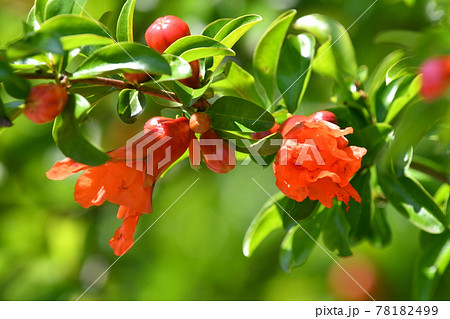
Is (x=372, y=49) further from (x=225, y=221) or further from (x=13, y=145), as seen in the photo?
(x=13, y=145)

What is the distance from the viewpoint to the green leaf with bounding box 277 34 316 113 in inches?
53.2

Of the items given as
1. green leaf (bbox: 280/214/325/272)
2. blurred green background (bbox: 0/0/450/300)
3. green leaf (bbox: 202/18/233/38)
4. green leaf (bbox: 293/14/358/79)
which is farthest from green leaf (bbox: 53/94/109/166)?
blurred green background (bbox: 0/0/450/300)

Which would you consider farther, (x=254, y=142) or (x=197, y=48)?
(x=254, y=142)

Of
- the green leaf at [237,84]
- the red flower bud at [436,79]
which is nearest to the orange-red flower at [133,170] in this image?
the green leaf at [237,84]

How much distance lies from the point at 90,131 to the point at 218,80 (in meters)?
1.05

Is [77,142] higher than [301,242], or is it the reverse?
[77,142]

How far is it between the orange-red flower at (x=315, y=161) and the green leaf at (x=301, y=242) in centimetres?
28

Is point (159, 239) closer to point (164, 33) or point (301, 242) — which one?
point (301, 242)

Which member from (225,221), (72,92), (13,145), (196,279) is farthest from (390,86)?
(13,145)

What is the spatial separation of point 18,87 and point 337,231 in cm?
79

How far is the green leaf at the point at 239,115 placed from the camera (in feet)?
3.66

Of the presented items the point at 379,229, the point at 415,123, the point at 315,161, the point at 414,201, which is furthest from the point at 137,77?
the point at 379,229

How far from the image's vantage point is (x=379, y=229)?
1.58 m

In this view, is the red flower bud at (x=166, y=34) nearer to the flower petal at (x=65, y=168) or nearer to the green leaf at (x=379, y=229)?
the flower petal at (x=65, y=168)
